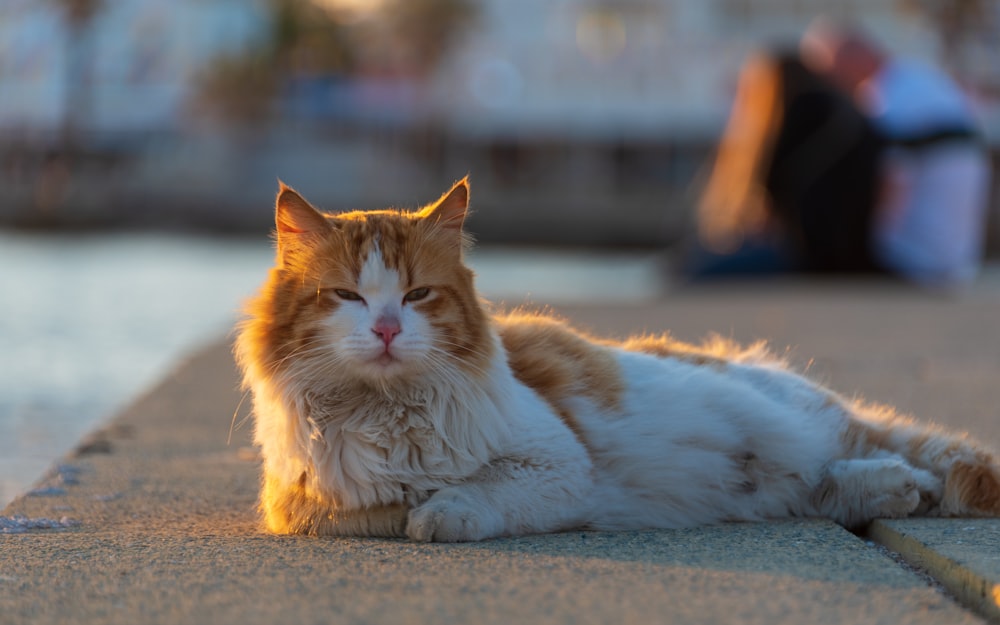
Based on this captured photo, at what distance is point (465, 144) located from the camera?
4712cm

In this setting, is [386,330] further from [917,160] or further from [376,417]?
[917,160]

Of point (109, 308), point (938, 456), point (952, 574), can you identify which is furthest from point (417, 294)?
point (109, 308)

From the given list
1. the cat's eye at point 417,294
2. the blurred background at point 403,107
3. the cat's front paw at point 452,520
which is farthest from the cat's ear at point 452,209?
the blurred background at point 403,107

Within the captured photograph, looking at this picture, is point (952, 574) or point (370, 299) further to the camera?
point (370, 299)

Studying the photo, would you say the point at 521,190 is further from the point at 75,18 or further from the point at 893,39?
the point at 75,18

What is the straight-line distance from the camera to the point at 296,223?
122 inches

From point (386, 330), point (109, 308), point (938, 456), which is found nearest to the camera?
point (386, 330)

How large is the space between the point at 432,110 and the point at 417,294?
43.2 m

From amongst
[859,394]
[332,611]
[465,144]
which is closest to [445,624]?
[332,611]

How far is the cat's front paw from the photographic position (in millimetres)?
2906

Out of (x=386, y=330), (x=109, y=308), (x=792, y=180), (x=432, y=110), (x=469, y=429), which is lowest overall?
(x=109, y=308)

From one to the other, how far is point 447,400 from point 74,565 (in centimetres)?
95

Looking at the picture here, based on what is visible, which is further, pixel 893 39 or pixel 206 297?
pixel 893 39

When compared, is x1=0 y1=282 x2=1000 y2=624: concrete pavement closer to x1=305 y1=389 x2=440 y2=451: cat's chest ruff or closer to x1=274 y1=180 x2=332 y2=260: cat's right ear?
x1=305 y1=389 x2=440 y2=451: cat's chest ruff
